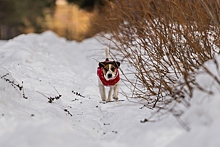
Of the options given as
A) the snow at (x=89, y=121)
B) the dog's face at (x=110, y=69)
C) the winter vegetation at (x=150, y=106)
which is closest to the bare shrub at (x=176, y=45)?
the winter vegetation at (x=150, y=106)

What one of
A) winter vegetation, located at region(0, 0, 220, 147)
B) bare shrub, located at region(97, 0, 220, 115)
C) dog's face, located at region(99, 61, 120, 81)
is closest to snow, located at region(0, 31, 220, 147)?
winter vegetation, located at region(0, 0, 220, 147)

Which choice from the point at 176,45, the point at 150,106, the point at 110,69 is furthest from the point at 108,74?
the point at 176,45

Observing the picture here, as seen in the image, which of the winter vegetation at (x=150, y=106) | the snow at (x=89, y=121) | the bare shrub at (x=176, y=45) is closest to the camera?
the snow at (x=89, y=121)

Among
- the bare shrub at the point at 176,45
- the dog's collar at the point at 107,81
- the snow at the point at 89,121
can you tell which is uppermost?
the dog's collar at the point at 107,81

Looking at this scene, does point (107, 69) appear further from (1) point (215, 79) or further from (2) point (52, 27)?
(2) point (52, 27)

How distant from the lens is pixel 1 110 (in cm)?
383

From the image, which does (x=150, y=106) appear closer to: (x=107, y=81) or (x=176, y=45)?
(x=176, y=45)

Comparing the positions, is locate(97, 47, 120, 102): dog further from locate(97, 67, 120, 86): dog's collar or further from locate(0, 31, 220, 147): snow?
locate(0, 31, 220, 147): snow

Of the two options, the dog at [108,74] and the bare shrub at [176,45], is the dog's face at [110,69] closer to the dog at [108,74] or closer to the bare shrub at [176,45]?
the dog at [108,74]

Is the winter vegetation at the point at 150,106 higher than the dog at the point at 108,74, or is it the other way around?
the dog at the point at 108,74

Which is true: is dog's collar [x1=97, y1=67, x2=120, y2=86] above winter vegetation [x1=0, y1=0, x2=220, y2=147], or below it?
above

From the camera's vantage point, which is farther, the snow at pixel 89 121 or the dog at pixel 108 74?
the dog at pixel 108 74

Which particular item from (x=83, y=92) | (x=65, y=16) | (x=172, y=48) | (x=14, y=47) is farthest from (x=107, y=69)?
(x=65, y=16)

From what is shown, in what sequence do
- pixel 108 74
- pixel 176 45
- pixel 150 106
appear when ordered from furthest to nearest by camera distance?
pixel 108 74, pixel 150 106, pixel 176 45
